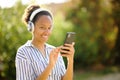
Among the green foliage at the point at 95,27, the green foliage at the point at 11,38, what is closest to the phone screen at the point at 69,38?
the green foliage at the point at 11,38

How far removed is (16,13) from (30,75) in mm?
3282

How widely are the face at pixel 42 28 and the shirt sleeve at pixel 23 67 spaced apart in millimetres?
157

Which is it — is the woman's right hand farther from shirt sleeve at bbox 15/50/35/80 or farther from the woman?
shirt sleeve at bbox 15/50/35/80

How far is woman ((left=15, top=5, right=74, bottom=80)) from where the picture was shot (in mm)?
2916

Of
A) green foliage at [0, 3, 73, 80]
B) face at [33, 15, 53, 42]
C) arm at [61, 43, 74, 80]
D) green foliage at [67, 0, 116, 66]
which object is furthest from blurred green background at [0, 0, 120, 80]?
face at [33, 15, 53, 42]

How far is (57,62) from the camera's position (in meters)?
3.11

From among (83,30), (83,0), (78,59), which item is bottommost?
(78,59)

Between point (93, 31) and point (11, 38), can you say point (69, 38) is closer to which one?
point (11, 38)

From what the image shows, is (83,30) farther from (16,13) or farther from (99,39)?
(16,13)

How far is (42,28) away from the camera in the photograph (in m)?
2.97

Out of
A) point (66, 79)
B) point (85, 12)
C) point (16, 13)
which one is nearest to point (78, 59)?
point (85, 12)

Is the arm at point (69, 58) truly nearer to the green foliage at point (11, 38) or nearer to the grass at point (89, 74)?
the green foliage at point (11, 38)

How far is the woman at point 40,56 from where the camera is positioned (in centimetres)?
292

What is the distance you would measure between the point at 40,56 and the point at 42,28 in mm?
208
